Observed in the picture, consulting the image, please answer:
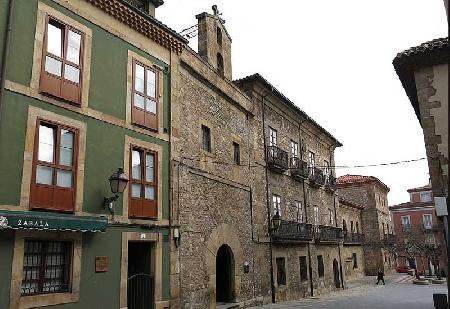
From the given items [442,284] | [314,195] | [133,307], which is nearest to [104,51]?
[133,307]

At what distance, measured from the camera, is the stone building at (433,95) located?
34.4ft

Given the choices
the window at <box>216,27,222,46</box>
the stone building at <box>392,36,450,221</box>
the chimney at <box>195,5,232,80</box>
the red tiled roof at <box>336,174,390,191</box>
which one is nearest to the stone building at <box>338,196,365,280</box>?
the red tiled roof at <box>336,174,390,191</box>

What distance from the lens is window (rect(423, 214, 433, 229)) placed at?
53.4m

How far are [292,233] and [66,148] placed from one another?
41.5ft

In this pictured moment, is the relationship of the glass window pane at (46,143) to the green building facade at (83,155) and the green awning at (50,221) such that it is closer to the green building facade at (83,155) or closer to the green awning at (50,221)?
the green building facade at (83,155)

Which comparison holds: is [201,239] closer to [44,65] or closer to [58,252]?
[58,252]

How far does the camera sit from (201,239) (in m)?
12.8

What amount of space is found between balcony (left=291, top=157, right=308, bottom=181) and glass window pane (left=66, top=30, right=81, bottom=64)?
12.7 metres

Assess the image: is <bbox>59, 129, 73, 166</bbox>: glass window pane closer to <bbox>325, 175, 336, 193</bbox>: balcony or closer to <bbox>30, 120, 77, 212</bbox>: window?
<bbox>30, 120, 77, 212</bbox>: window

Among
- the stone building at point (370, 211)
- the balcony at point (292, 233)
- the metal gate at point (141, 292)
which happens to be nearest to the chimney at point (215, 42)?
the balcony at point (292, 233)

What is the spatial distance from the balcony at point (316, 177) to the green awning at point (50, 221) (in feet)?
52.0

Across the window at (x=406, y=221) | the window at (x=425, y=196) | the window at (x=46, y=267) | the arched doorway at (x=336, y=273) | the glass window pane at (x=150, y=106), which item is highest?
the window at (x=425, y=196)

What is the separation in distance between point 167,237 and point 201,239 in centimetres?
175

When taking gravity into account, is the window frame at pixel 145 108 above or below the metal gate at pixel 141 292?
above
